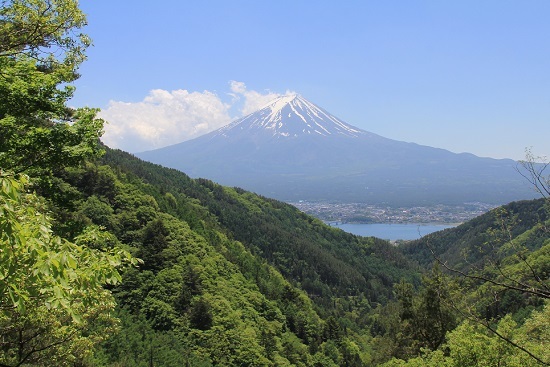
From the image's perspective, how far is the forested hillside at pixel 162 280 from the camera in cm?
419

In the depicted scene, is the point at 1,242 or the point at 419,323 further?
the point at 419,323

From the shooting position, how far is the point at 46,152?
7.02m

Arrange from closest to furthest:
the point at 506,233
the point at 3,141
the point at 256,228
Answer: the point at 506,233
the point at 3,141
the point at 256,228

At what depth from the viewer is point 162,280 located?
2931 centimetres

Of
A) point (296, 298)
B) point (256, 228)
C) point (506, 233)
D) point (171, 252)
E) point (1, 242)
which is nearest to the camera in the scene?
point (1, 242)

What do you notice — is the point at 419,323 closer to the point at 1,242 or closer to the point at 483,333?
the point at 483,333

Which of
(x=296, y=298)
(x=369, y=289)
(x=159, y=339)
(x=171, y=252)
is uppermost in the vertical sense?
(x=171, y=252)

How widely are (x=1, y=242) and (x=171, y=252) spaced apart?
3042 cm

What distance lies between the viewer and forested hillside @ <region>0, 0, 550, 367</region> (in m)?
4.19

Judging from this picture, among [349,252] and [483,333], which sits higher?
[483,333]

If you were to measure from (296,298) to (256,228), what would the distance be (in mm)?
34293

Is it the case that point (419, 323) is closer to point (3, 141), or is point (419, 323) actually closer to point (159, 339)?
point (159, 339)

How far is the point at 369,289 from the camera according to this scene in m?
81.9

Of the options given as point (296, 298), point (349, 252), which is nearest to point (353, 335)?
point (296, 298)
